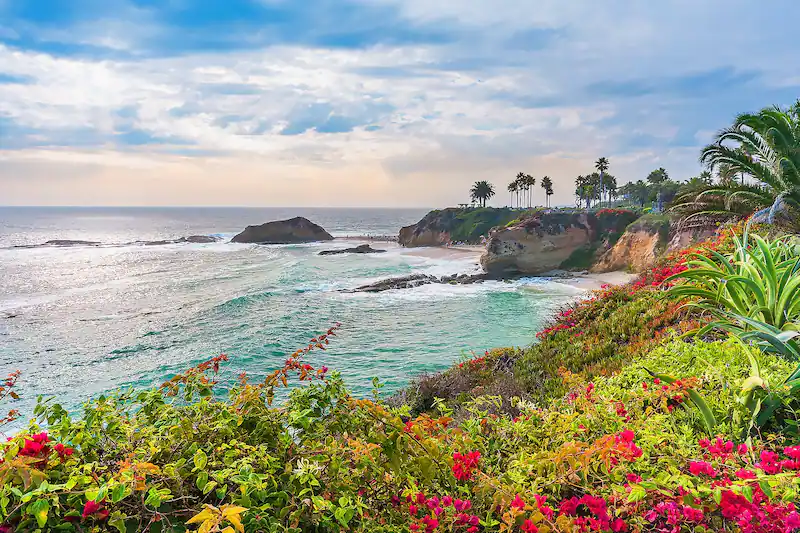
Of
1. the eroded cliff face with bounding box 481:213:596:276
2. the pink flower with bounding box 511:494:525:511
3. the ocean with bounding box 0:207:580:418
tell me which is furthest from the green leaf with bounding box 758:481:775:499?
the eroded cliff face with bounding box 481:213:596:276

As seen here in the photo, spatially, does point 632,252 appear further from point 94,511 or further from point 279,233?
point 279,233

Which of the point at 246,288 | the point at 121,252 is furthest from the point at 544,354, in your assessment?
the point at 121,252

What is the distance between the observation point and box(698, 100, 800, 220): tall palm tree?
531 inches

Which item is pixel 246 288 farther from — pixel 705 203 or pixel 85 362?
pixel 705 203

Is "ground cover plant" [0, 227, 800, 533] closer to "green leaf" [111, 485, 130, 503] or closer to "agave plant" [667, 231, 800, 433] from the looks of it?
"green leaf" [111, 485, 130, 503]

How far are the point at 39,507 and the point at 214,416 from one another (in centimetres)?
103

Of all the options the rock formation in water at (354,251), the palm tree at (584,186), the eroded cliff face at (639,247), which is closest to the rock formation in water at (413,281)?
the eroded cliff face at (639,247)

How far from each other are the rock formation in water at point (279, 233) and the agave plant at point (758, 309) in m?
83.2

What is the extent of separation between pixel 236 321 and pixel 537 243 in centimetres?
3015

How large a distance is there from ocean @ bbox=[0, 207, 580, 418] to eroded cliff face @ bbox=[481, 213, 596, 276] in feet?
9.32

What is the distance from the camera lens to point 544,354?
10.0m

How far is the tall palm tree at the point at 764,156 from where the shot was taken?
13477 mm

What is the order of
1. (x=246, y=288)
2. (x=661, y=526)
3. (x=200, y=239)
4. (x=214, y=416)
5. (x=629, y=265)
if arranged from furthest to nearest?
(x=200, y=239), (x=629, y=265), (x=246, y=288), (x=214, y=416), (x=661, y=526)

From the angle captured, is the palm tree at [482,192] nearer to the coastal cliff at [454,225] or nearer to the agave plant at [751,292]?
the coastal cliff at [454,225]
